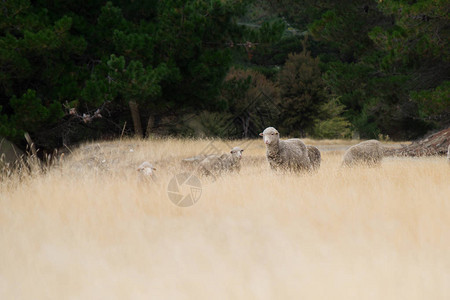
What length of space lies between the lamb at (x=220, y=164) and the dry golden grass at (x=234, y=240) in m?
1.85

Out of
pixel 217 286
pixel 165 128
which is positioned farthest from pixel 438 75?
pixel 217 286

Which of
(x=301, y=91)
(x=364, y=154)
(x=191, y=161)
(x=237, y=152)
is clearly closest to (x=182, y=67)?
(x=191, y=161)

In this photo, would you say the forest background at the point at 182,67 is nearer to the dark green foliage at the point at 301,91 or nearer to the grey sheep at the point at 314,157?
the dark green foliage at the point at 301,91

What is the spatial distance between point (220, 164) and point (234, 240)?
4.73 meters

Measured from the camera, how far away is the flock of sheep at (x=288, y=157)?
22.9 feet

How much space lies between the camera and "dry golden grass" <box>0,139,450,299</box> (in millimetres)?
3025

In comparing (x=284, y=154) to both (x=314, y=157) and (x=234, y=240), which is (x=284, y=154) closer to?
(x=314, y=157)

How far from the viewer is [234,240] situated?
13.1 ft

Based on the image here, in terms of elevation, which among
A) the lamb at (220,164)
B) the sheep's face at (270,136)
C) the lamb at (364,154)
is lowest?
the lamb at (220,164)

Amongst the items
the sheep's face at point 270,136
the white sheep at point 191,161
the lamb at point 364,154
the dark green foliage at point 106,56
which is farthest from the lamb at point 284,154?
the dark green foliage at point 106,56

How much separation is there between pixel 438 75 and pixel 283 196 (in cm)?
1595

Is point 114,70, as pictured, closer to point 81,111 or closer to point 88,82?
point 88,82

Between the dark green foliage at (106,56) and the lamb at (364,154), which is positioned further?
the dark green foliage at (106,56)

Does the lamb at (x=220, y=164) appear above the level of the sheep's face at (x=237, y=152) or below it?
below
